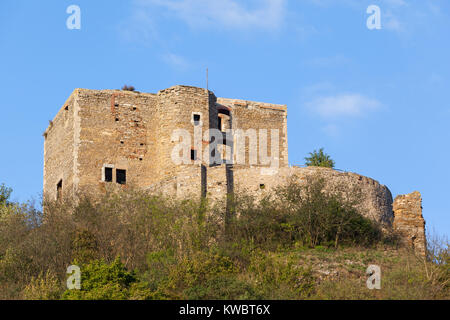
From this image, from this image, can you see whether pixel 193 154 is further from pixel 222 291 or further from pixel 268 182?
pixel 222 291

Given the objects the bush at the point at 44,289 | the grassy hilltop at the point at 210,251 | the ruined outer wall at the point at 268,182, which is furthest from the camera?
the ruined outer wall at the point at 268,182

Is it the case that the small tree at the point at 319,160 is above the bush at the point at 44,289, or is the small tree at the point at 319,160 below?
above

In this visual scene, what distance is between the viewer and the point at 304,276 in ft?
97.4

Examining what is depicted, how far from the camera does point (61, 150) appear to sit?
1652 inches

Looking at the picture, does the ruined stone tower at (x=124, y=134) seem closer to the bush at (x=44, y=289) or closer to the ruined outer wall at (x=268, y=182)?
the ruined outer wall at (x=268, y=182)

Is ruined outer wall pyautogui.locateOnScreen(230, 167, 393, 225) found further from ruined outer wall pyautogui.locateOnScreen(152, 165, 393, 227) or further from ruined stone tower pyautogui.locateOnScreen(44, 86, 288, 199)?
Answer: ruined stone tower pyautogui.locateOnScreen(44, 86, 288, 199)

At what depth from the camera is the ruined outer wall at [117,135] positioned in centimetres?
3988

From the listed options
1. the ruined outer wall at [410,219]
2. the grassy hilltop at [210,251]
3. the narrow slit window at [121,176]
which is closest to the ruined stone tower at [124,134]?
the narrow slit window at [121,176]

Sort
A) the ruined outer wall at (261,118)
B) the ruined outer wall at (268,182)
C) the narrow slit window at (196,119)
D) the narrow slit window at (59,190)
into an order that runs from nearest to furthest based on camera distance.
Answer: the ruined outer wall at (268,182) < the narrow slit window at (196,119) < the narrow slit window at (59,190) < the ruined outer wall at (261,118)

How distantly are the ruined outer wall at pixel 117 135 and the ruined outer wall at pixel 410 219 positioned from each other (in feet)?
40.9

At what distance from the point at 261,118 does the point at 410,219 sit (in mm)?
11089
